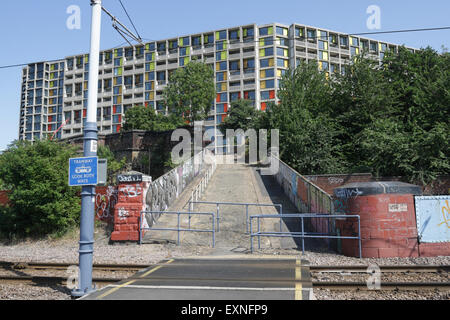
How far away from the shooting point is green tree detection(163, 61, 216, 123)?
37.2m

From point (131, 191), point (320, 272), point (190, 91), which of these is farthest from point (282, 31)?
point (320, 272)

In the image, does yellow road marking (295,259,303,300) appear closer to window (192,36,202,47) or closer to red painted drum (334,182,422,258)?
red painted drum (334,182,422,258)

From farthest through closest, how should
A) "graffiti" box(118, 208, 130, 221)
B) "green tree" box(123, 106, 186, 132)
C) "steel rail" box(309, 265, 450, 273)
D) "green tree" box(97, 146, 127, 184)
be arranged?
"green tree" box(123, 106, 186, 132) → "green tree" box(97, 146, 127, 184) → "graffiti" box(118, 208, 130, 221) → "steel rail" box(309, 265, 450, 273)

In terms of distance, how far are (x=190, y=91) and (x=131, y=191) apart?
2535cm

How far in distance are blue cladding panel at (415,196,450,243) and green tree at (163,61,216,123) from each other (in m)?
29.3

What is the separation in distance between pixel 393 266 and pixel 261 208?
8.89 m

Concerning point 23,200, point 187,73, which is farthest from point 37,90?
point 23,200

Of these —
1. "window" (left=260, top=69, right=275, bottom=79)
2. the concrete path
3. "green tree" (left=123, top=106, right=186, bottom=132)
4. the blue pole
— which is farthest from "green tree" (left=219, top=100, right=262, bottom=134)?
the blue pole

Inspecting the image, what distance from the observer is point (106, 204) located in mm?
15203

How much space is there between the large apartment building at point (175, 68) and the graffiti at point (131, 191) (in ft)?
168

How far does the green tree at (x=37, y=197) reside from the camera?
47.5ft

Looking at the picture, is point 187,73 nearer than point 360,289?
No
